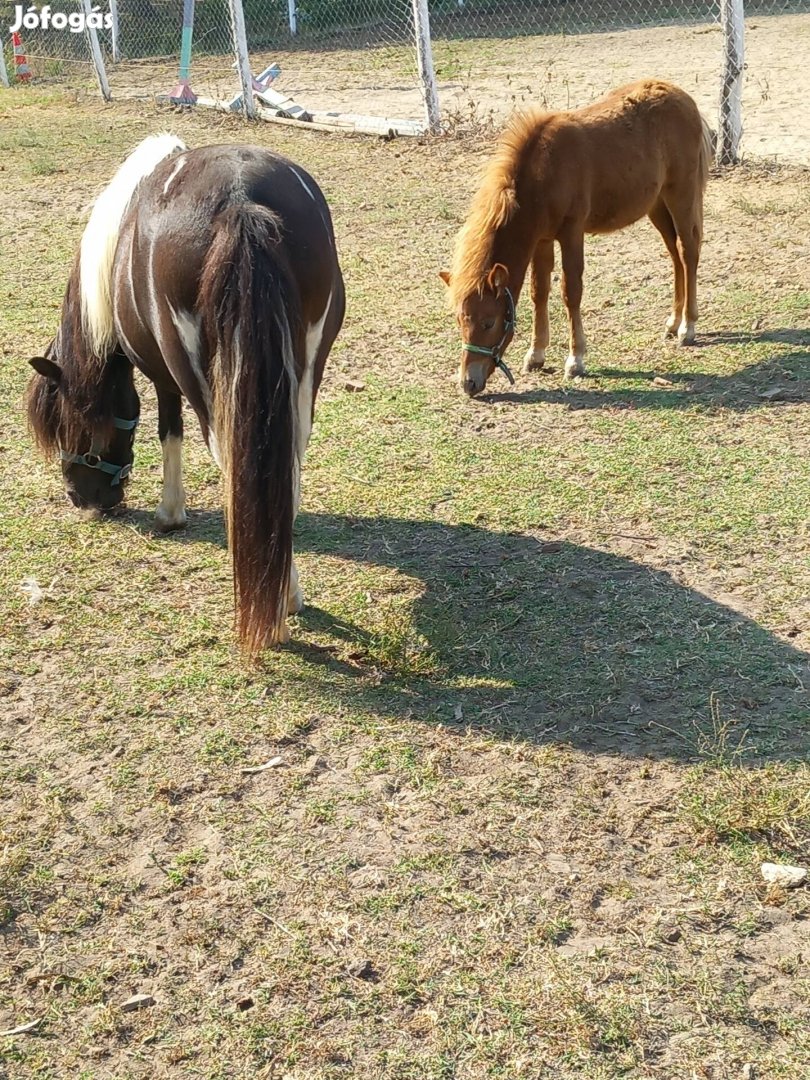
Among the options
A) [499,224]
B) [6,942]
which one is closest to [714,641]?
[6,942]

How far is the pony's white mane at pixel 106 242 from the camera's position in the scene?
4082 mm

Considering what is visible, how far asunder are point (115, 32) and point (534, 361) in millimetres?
13587

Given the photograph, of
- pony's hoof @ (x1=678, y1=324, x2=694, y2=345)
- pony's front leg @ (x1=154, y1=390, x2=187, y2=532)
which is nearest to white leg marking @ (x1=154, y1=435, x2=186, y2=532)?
pony's front leg @ (x1=154, y1=390, x2=187, y2=532)

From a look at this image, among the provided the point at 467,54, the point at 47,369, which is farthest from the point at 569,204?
the point at 467,54

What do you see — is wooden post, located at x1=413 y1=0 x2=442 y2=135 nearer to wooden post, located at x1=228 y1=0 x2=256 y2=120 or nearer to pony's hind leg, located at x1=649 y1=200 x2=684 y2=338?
wooden post, located at x1=228 y1=0 x2=256 y2=120

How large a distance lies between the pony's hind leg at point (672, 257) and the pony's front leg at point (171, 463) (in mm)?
3190

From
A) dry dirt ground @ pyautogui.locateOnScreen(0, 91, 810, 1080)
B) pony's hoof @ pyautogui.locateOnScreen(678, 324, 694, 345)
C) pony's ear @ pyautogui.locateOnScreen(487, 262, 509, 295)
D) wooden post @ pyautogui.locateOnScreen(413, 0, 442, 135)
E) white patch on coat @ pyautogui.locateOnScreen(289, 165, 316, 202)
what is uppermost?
wooden post @ pyautogui.locateOnScreen(413, 0, 442, 135)

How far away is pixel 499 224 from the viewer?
5.63 meters

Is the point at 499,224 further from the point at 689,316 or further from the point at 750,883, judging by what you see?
the point at 750,883

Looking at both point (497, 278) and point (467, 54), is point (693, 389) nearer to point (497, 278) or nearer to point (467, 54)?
point (497, 278)

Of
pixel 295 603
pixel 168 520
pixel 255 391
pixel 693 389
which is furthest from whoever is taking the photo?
pixel 693 389

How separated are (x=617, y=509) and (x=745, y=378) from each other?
1646mm

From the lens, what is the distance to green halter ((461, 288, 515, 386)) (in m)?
5.66

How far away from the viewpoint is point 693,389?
19.0 ft
